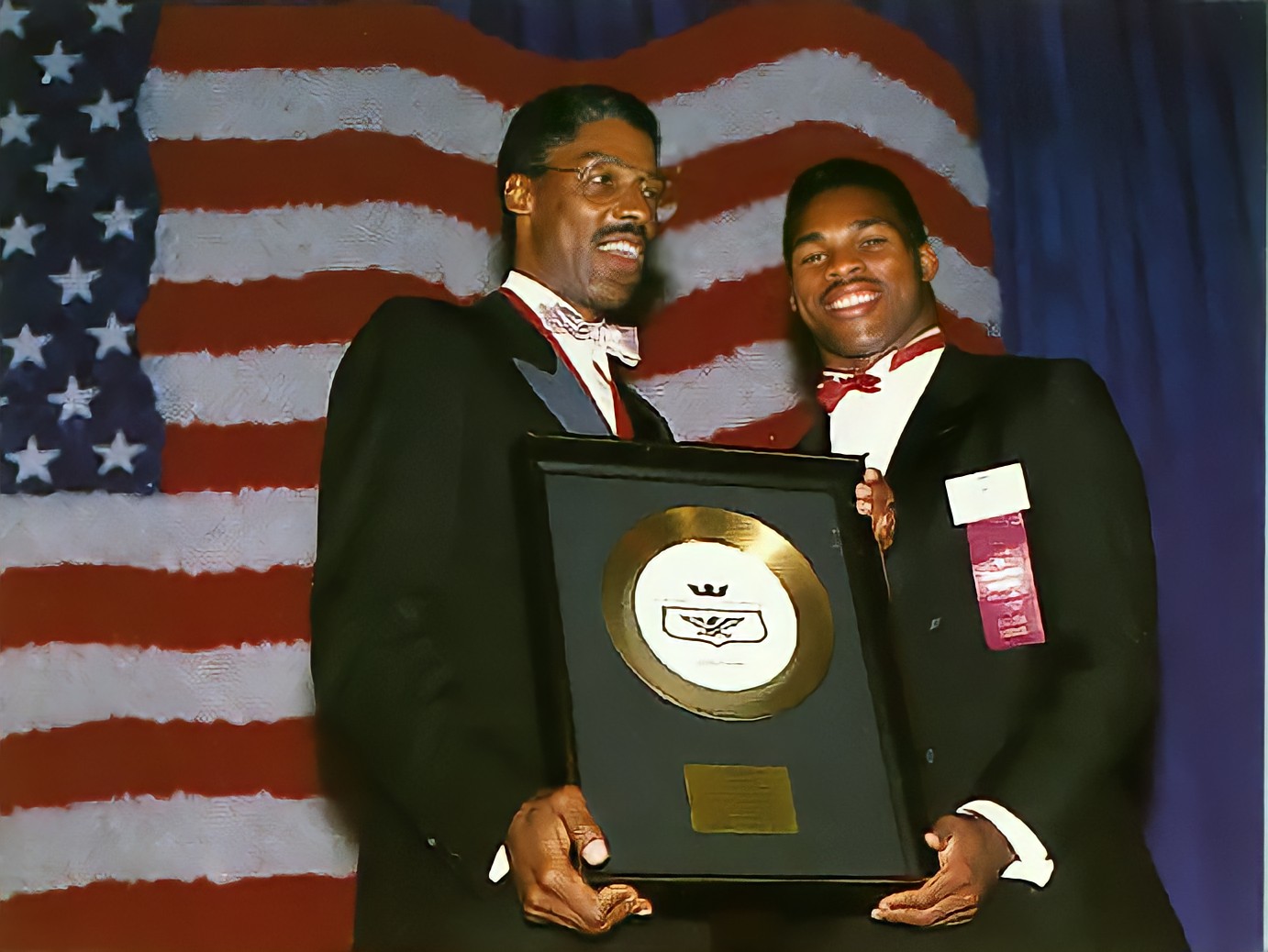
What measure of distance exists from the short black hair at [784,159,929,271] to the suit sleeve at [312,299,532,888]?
776mm

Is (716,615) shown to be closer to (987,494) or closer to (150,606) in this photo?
(987,494)

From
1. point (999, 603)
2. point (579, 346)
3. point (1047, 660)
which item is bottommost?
point (1047, 660)

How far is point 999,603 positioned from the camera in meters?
3.45

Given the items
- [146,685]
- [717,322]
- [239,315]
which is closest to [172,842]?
[146,685]

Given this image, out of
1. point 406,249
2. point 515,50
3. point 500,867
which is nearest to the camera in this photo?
point 500,867

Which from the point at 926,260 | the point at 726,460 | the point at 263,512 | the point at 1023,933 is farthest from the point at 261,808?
the point at 926,260

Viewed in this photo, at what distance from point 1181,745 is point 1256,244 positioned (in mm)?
1112

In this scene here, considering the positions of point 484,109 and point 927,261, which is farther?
point 484,109

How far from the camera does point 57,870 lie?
3.44 meters

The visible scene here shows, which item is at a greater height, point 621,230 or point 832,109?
point 832,109

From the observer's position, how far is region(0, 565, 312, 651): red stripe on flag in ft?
11.7

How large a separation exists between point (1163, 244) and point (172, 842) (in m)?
2.40

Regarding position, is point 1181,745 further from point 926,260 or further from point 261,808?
point 261,808

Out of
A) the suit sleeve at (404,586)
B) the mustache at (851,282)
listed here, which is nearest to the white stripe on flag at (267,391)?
the suit sleeve at (404,586)
